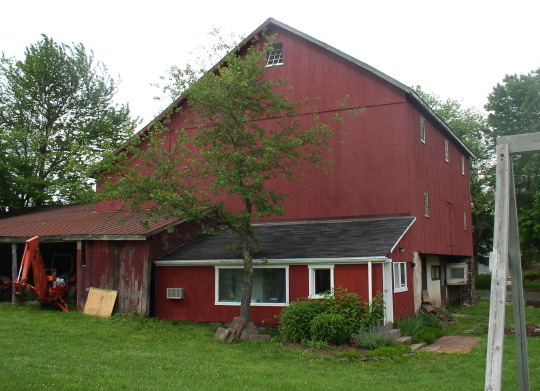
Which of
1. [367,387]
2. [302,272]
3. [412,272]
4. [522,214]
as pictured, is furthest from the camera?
[522,214]

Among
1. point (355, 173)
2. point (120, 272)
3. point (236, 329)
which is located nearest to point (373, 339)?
point (236, 329)

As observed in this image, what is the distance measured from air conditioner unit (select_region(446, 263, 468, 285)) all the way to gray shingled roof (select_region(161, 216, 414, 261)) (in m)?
8.42

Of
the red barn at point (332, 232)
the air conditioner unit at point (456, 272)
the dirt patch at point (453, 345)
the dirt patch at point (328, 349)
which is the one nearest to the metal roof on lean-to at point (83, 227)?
the red barn at point (332, 232)

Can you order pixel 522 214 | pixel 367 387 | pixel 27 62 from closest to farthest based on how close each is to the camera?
pixel 367 387 < pixel 27 62 < pixel 522 214

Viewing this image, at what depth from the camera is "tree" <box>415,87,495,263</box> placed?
40656 mm

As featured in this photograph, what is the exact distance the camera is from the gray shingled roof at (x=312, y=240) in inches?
599

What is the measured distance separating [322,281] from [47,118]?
Answer: 25.7 meters

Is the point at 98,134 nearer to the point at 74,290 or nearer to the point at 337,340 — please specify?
the point at 74,290

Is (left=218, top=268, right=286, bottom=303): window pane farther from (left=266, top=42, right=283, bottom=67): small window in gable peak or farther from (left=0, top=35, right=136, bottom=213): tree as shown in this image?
(left=0, top=35, right=136, bottom=213): tree

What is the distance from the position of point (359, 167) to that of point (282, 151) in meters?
4.71

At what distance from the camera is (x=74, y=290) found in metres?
20.1

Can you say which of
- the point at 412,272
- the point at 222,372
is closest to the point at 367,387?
the point at 222,372

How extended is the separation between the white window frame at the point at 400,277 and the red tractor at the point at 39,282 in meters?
10.5

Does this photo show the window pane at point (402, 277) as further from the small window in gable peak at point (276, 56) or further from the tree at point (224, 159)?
the small window in gable peak at point (276, 56)
